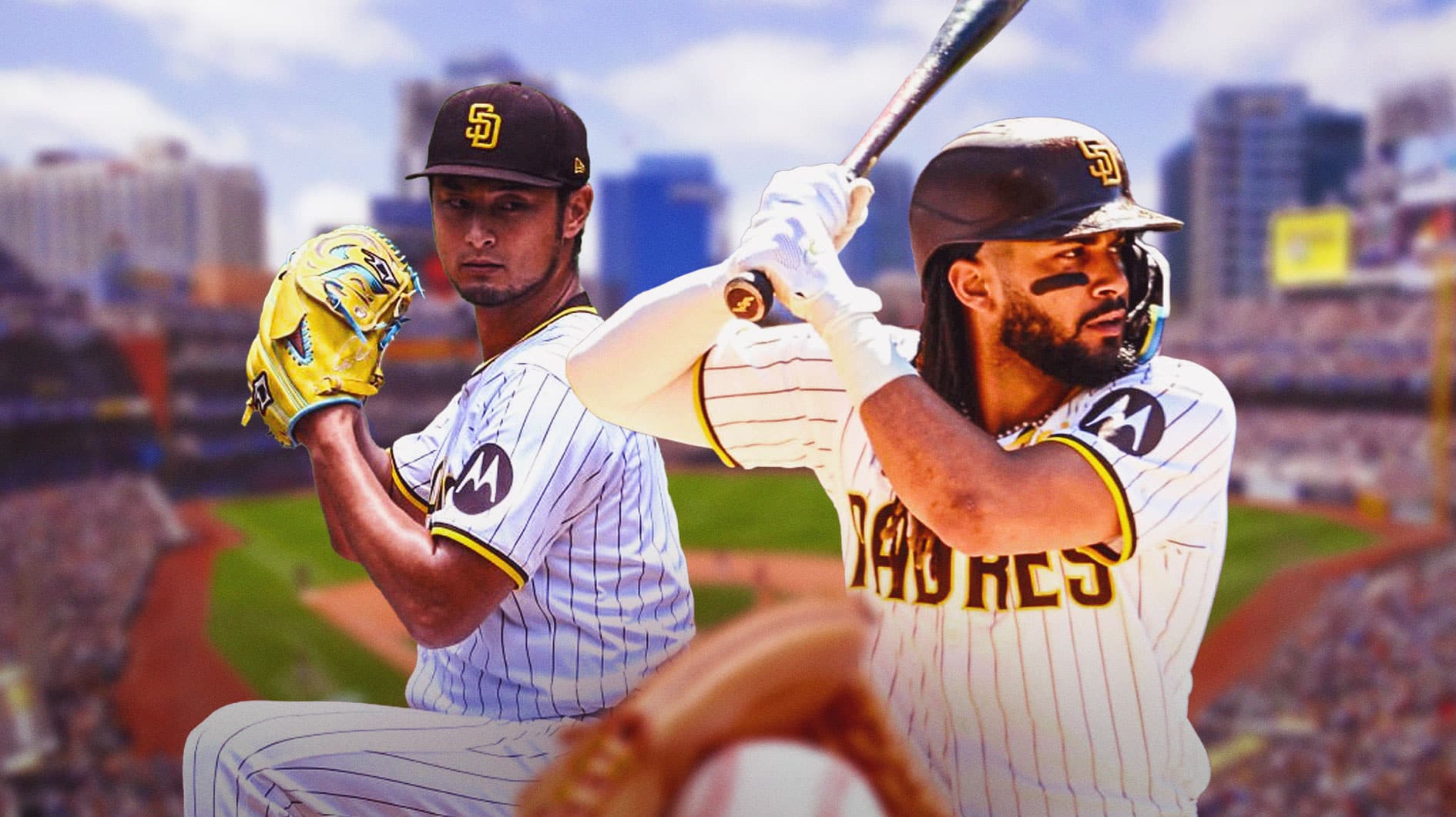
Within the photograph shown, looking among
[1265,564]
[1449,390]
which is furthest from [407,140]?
[1449,390]

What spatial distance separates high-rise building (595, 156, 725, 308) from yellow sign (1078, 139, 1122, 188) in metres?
14.9

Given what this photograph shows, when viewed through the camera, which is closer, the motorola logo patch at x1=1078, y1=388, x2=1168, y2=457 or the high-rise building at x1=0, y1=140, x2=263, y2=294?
the motorola logo patch at x1=1078, y1=388, x2=1168, y2=457

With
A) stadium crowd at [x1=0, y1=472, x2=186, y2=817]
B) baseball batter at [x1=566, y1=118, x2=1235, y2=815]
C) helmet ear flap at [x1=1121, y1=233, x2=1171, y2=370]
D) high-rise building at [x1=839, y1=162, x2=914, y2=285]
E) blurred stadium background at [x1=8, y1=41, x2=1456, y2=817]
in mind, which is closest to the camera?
baseball batter at [x1=566, y1=118, x2=1235, y2=815]

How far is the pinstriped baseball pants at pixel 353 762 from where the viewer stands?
58.9 inches

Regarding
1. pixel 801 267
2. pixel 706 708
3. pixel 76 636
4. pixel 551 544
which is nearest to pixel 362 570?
pixel 76 636

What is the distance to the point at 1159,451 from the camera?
4.14ft

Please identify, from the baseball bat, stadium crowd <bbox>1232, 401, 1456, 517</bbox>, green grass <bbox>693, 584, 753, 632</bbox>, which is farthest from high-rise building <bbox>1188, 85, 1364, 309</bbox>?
the baseball bat

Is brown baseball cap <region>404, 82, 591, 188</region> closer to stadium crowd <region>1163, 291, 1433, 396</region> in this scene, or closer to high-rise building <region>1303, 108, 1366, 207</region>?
stadium crowd <region>1163, 291, 1433, 396</region>

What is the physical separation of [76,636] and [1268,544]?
16975 millimetres

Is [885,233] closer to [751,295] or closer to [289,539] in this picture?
[289,539]

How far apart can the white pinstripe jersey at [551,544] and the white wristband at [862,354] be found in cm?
49

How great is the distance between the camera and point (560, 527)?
5.20ft

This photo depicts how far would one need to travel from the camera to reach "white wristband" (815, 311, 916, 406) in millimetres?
1248

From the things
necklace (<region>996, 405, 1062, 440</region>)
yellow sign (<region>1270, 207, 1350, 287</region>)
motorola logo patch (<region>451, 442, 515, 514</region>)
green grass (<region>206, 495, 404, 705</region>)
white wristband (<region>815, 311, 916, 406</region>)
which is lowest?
green grass (<region>206, 495, 404, 705</region>)
